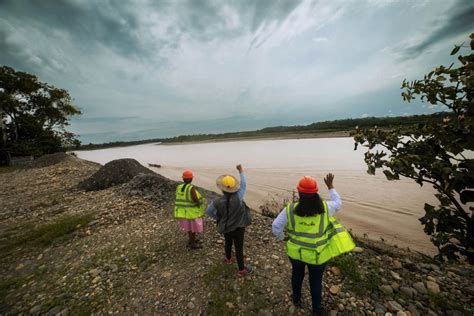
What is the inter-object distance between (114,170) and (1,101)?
27255 millimetres

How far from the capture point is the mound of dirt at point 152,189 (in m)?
9.48

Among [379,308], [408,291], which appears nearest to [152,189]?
[379,308]

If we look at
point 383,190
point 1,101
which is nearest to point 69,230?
point 383,190

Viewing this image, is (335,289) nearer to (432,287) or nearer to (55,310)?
(432,287)

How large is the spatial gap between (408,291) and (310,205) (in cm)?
301

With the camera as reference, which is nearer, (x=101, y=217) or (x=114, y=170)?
(x=101, y=217)

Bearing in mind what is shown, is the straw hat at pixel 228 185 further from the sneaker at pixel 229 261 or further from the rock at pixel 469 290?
the rock at pixel 469 290

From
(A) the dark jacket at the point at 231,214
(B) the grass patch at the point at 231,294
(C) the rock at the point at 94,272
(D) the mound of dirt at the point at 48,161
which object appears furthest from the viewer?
(D) the mound of dirt at the point at 48,161

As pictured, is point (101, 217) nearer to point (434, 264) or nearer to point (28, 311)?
point (28, 311)

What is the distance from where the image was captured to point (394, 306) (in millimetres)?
3512

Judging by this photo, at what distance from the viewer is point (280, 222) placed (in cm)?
324

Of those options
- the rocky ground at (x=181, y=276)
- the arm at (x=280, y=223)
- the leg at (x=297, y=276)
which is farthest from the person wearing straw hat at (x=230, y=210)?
the leg at (x=297, y=276)

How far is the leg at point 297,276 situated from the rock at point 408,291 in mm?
2067

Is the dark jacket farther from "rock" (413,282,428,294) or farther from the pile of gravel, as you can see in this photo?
the pile of gravel
